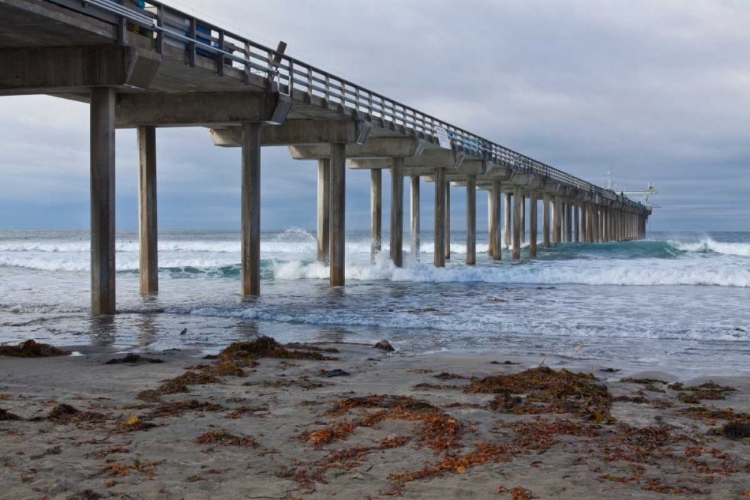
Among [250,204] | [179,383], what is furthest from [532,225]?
[179,383]

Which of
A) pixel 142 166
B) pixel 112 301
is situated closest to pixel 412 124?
pixel 142 166

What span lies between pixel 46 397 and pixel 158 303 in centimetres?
1228

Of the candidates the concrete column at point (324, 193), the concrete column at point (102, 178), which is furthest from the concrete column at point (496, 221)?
the concrete column at point (102, 178)

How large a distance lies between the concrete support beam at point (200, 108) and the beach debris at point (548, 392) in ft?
42.0

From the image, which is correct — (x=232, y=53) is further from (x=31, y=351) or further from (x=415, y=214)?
Answer: (x=415, y=214)

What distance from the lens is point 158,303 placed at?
19500mm

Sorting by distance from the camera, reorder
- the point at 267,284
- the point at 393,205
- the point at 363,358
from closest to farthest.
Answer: the point at 363,358 → the point at 267,284 → the point at 393,205

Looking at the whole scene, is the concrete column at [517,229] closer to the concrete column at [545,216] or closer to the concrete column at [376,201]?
the concrete column at [545,216]

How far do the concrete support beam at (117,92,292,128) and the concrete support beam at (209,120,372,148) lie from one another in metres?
3.98

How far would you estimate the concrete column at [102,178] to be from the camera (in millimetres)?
15656

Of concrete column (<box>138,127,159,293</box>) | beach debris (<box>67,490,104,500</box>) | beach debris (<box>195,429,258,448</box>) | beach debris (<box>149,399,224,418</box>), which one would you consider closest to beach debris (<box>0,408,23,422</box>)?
beach debris (<box>149,399,224,418</box>)

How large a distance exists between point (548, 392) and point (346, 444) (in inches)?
113

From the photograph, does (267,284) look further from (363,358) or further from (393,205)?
(363,358)

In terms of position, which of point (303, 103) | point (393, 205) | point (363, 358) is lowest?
point (363, 358)
